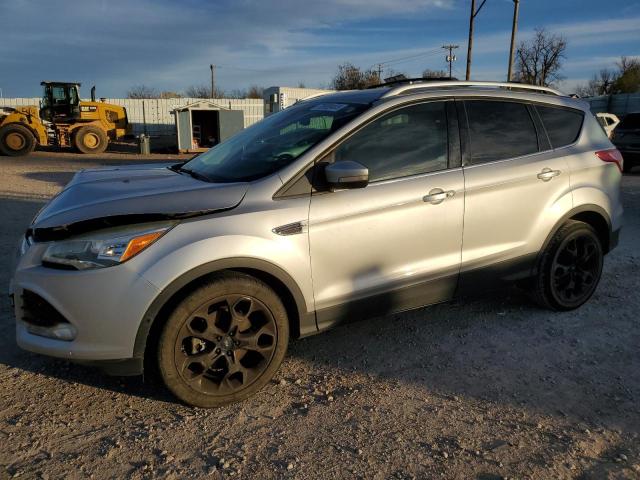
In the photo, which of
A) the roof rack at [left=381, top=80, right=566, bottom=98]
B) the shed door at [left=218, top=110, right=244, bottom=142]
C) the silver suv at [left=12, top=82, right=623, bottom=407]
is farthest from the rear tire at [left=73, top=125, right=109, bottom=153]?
the roof rack at [left=381, top=80, right=566, bottom=98]

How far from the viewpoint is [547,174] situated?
389cm

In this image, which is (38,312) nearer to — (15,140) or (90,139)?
(15,140)

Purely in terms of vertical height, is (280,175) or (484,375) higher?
(280,175)

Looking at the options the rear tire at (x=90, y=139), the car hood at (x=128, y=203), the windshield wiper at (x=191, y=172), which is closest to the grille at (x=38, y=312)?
the car hood at (x=128, y=203)

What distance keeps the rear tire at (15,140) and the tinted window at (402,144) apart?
21.2m

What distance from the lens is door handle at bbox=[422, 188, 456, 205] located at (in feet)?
11.1

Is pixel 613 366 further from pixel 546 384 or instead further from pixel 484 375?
pixel 484 375

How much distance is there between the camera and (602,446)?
2600 mm

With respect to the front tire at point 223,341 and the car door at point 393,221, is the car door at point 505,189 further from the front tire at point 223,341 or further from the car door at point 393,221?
the front tire at point 223,341

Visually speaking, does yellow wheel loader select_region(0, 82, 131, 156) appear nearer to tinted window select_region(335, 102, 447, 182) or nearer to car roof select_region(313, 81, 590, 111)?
car roof select_region(313, 81, 590, 111)

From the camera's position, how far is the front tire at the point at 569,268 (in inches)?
160

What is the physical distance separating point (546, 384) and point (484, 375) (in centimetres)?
37

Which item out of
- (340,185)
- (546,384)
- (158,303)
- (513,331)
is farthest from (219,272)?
(513,331)

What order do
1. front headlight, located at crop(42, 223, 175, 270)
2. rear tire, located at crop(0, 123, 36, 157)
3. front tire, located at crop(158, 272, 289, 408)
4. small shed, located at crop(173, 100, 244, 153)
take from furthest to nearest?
1. small shed, located at crop(173, 100, 244, 153)
2. rear tire, located at crop(0, 123, 36, 157)
3. front tire, located at crop(158, 272, 289, 408)
4. front headlight, located at crop(42, 223, 175, 270)
